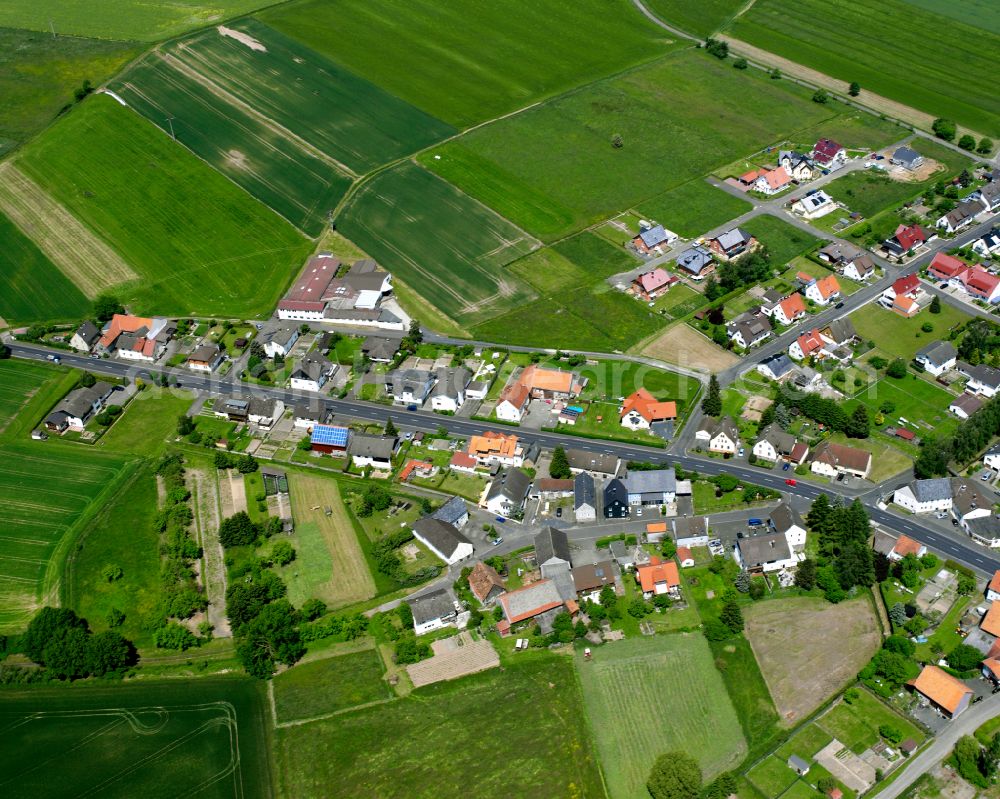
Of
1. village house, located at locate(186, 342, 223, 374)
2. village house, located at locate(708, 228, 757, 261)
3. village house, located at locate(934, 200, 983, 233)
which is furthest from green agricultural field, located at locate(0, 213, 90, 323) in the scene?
village house, located at locate(934, 200, 983, 233)

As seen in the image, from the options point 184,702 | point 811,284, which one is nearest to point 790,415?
point 811,284

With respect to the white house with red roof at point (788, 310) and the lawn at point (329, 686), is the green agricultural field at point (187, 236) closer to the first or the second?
the lawn at point (329, 686)

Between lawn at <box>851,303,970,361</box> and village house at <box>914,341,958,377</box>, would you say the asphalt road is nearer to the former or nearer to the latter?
village house at <box>914,341,958,377</box>

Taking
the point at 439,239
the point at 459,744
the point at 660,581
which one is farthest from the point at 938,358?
the point at 459,744

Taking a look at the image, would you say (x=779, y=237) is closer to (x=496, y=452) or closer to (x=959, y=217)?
(x=959, y=217)

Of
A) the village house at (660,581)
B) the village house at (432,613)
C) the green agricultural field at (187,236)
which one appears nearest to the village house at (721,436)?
the village house at (660,581)

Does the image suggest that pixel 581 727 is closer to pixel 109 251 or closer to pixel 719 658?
pixel 719 658
